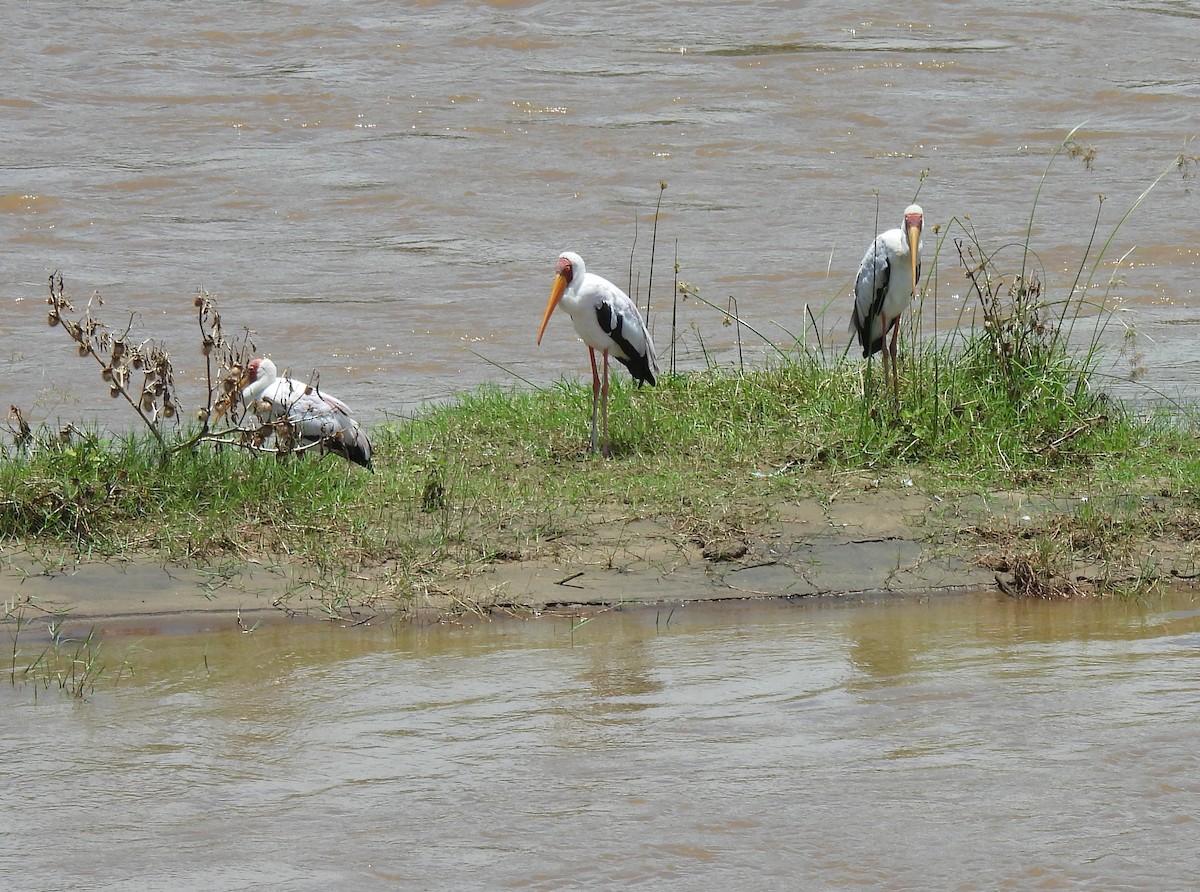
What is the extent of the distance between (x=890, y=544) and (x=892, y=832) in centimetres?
266

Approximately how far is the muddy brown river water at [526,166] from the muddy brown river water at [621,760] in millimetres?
3818

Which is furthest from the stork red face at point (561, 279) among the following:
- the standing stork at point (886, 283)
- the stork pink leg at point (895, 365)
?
the stork pink leg at point (895, 365)

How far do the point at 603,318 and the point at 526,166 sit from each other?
26.4 feet

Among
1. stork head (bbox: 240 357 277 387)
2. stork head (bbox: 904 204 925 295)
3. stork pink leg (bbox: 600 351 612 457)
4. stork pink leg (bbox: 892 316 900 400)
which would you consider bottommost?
stork pink leg (bbox: 600 351 612 457)

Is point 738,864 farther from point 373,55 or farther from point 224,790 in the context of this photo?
point 373,55

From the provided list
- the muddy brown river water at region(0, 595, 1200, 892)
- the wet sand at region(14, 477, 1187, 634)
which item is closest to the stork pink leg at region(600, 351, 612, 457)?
the wet sand at region(14, 477, 1187, 634)

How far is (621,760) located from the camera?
4387mm

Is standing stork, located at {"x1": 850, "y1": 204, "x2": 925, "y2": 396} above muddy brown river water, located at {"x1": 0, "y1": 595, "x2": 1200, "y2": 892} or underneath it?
above

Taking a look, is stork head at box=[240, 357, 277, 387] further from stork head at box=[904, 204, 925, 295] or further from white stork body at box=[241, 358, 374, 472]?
→ stork head at box=[904, 204, 925, 295]

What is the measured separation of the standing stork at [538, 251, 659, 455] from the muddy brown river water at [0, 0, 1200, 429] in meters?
1.06

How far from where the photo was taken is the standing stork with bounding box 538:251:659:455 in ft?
27.1

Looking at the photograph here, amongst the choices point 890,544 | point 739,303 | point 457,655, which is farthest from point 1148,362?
point 457,655

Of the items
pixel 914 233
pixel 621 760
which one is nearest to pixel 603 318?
pixel 914 233

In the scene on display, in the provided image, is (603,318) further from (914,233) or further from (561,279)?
(914,233)
